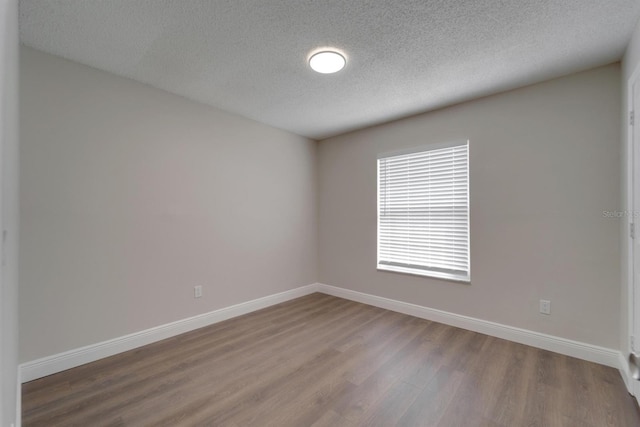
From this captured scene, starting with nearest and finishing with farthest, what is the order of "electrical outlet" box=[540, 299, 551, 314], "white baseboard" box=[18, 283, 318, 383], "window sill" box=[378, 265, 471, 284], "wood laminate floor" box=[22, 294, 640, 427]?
1. "wood laminate floor" box=[22, 294, 640, 427]
2. "white baseboard" box=[18, 283, 318, 383]
3. "electrical outlet" box=[540, 299, 551, 314]
4. "window sill" box=[378, 265, 471, 284]

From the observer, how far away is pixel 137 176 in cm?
261

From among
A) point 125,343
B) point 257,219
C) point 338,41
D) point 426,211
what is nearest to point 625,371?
point 426,211

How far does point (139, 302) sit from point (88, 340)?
44 centimetres

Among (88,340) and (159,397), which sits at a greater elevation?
(88,340)

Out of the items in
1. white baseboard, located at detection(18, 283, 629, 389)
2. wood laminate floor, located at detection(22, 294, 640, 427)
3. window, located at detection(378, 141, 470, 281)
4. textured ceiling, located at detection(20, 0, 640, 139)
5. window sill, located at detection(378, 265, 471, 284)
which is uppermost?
textured ceiling, located at detection(20, 0, 640, 139)

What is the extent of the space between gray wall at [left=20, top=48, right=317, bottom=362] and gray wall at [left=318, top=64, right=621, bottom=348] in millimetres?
2173

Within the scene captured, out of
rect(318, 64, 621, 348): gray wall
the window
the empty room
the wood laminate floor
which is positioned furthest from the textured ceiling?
the wood laminate floor

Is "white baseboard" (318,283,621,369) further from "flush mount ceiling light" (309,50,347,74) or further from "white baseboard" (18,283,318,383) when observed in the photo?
"flush mount ceiling light" (309,50,347,74)

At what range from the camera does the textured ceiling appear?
5.68ft

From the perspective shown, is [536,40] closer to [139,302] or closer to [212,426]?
[212,426]

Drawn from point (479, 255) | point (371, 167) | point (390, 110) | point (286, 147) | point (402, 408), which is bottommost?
point (402, 408)

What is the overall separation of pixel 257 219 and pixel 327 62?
2.13m

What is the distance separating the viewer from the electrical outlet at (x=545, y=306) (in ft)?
8.32

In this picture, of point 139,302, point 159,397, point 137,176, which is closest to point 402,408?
point 159,397
